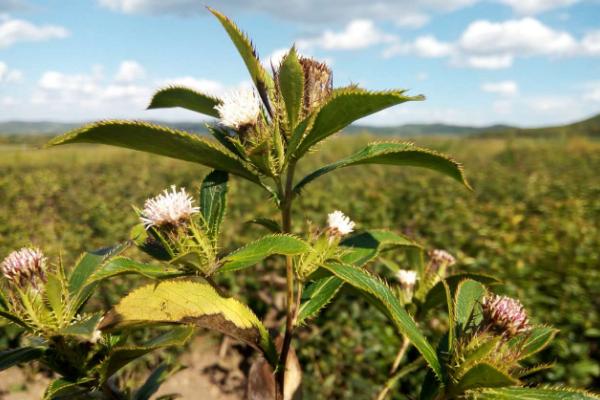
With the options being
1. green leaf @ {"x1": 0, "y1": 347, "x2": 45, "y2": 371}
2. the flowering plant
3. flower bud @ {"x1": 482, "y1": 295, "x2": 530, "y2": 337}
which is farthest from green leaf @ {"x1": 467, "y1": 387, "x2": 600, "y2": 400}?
green leaf @ {"x1": 0, "y1": 347, "x2": 45, "y2": 371}

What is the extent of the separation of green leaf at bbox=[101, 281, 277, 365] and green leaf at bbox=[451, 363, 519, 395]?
0.47 m

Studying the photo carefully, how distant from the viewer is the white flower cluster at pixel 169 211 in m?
1.01

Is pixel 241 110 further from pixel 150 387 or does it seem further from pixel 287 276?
pixel 150 387

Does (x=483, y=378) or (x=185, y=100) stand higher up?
(x=185, y=100)

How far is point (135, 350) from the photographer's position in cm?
93

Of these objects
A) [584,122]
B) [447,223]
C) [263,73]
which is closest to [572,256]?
[447,223]

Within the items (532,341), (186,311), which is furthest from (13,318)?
(532,341)

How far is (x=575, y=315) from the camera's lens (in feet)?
11.5

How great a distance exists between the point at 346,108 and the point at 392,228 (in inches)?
201

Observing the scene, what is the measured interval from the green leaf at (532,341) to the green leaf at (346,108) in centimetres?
70

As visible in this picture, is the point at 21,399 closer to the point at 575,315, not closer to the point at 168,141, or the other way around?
the point at 168,141

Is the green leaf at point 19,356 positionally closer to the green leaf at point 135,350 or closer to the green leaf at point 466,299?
the green leaf at point 135,350

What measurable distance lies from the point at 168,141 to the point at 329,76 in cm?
41

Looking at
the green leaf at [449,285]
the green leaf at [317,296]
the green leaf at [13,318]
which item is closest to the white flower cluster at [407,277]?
the green leaf at [449,285]
